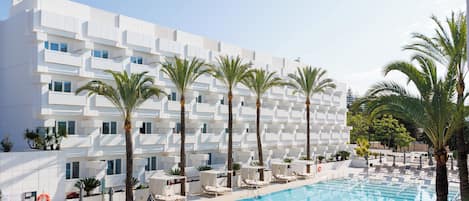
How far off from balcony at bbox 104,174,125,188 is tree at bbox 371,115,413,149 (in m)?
45.2

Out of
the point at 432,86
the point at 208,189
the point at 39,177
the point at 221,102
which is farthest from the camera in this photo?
the point at 221,102

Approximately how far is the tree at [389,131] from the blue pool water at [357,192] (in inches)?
1079

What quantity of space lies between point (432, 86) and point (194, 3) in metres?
13.1

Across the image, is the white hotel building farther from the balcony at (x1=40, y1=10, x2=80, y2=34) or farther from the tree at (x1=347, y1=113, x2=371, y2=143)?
the tree at (x1=347, y1=113, x2=371, y2=143)

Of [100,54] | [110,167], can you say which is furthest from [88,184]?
[100,54]

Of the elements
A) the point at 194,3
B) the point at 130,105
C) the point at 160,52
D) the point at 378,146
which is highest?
the point at 194,3

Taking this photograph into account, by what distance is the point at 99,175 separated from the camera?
24234 millimetres

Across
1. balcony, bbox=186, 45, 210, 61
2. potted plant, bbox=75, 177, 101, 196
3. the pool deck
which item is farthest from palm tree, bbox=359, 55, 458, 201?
balcony, bbox=186, 45, 210, 61

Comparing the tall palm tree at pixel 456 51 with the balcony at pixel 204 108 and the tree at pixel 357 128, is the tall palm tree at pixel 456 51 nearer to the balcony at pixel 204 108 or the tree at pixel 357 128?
the balcony at pixel 204 108

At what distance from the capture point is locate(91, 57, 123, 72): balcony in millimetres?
24531

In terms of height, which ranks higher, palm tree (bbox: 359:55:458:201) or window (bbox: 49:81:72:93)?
window (bbox: 49:81:72:93)

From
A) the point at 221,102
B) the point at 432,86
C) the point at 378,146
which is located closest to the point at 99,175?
the point at 221,102

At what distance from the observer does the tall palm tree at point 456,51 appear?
46.6 feet

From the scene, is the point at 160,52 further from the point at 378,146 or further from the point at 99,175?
the point at 378,146
